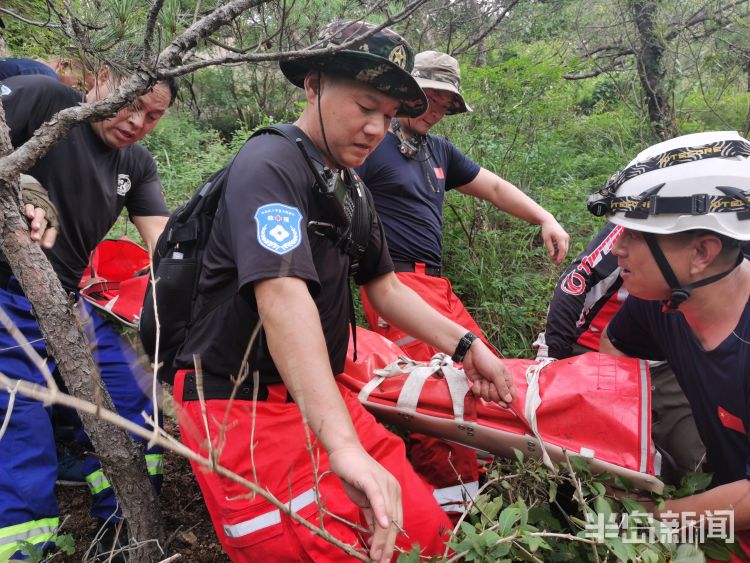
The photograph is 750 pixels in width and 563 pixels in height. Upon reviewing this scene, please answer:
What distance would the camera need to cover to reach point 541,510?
1.77 m

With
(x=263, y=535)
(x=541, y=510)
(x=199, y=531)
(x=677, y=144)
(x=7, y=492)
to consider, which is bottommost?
(x=199, y=531)

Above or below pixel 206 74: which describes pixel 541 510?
below

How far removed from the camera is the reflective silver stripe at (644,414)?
1.85 meters

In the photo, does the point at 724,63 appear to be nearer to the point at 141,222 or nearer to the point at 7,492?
Answer: the point at 141,222

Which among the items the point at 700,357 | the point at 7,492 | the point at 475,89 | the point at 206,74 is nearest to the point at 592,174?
the point at 475,89

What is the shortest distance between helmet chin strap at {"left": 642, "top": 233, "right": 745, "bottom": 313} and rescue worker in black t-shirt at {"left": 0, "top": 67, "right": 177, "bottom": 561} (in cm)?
178

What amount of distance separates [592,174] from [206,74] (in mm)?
8275

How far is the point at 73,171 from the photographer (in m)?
2.62

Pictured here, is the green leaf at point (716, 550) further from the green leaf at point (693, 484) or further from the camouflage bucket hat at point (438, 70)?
the camouflage bucket hat at point (438, 70)

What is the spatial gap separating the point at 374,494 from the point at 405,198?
2572 mm

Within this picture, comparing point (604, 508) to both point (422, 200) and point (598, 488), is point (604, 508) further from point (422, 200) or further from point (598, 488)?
point (422, 200)

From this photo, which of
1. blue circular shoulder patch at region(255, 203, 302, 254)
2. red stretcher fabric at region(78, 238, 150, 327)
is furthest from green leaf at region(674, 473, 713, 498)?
red stretcher fabric at region(78, 238, 150, 327)

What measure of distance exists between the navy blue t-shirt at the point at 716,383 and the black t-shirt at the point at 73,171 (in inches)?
104

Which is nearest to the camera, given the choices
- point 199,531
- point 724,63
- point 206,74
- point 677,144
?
point 677,144
